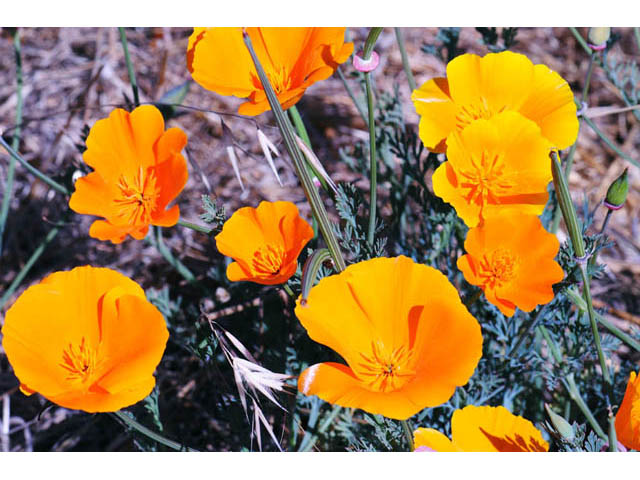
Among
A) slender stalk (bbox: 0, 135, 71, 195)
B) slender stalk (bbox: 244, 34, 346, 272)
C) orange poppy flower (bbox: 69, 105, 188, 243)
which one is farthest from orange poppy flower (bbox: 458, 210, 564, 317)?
slender stalk (bbox: 0, 135, 71, 195)

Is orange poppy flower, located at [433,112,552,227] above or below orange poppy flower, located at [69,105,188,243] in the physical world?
above

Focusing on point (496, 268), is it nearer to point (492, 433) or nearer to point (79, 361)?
point (492, 433)

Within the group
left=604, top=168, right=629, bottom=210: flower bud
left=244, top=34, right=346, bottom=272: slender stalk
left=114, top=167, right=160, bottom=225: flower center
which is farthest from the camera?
left=114, top=167, right=160, bottom=225: flower center

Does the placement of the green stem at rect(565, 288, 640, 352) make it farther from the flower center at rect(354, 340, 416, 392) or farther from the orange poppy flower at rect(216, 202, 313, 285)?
the orange poppy flower at rect(216, 202, 313, 285)

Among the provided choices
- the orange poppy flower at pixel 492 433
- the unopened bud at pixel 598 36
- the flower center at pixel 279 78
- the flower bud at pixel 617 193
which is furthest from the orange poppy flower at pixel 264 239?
the unopened bud at pixel 598 36

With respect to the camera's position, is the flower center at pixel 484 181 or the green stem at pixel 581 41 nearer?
the flower center at pixel 484 181

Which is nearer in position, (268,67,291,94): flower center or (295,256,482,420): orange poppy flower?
(295,256,482,420): orange poppy flower

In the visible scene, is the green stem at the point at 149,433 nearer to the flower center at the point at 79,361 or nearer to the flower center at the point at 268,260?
the flower center at the point at 79,361

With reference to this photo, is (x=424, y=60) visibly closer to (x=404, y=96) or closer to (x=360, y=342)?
(x=404, y=96)
